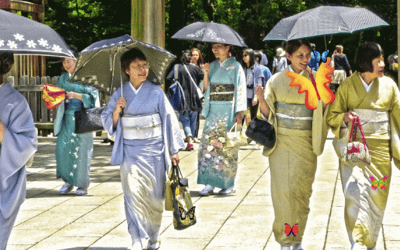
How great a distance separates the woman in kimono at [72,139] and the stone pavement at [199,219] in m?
0.21

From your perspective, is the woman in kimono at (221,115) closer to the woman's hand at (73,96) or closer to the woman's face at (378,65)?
the woman's hand at (73,96)

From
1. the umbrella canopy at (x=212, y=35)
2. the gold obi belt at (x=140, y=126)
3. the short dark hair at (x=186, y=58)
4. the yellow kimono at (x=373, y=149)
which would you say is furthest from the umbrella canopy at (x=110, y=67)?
the short dark hair at (x=186, y=58)

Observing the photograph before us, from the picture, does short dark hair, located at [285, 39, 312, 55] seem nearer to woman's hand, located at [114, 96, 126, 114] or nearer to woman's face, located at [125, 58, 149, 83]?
woman's face, located at [125, 58, 149, 83]

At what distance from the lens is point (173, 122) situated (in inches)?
227

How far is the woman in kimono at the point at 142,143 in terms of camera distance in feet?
18.6

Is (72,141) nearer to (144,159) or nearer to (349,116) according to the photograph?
(144,159)

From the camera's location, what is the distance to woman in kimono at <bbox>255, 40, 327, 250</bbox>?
5.43 metres

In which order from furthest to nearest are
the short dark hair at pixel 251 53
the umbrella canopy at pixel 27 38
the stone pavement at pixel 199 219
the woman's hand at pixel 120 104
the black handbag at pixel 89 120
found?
the short dark hair at pixel 251 53
the black handbag at pixel 89 120
the stone pavement at pixel 199 219
the woman's hand at pixel 120 104
the umbrella canopy at pixel 27 38

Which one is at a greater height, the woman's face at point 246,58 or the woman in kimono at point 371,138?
the woman's face at point 246,58

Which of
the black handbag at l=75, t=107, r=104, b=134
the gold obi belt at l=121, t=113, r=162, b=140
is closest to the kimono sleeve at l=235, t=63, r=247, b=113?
the black handbag at l=75, t=107, r=104, b=134

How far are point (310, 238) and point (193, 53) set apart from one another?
6.69 metres

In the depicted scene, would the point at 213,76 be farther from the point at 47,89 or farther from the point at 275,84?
the point at 275,84

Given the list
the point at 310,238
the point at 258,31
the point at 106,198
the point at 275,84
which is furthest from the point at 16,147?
the point at 258,31

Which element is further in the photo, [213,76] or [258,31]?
[258,31]
